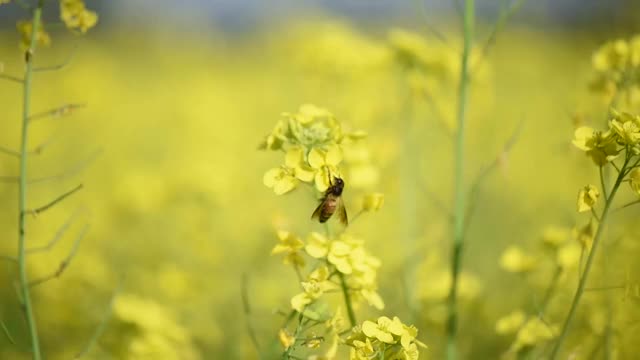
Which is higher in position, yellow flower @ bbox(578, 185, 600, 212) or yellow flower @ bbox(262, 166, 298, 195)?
yellow flower @ bbox(578, 185, 600, 212)

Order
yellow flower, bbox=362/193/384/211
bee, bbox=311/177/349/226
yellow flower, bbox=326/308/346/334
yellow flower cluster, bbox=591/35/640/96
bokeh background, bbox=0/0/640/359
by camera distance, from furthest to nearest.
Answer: bokeh background, bbox=0/0/640/359, yellow flower cluster, bbox=591/35/640/96, yellow flower, bbox=362/193/384/211, bee, bbox=311/177/349/226, yellow flower, bbox=326/308/346/334

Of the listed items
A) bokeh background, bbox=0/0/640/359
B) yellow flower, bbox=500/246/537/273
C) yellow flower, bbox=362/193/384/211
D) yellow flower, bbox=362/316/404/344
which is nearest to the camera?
yellow flower, bbox=362/316/404/344

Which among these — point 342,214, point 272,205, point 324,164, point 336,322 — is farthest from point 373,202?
point 272,205

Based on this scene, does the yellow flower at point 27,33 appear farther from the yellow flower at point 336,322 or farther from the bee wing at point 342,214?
the yellow flower at point 336,322

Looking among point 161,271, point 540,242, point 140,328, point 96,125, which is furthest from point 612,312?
point 96,125

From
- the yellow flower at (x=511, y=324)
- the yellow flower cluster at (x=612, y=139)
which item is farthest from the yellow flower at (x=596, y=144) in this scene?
the yellow flower at (x=511, y=324)

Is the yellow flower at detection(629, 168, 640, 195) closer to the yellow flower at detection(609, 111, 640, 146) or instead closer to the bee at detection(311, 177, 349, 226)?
the yellow flower at detection(609, 111, 640, 146)

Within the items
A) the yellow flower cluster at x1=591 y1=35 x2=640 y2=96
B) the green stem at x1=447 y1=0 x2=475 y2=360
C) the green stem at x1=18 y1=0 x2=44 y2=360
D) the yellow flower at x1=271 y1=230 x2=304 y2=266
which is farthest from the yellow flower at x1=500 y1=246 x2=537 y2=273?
the green stem at x1=18 y1=0 x2=44 y2=360

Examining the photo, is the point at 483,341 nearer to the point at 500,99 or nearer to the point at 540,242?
the point at 540,242
